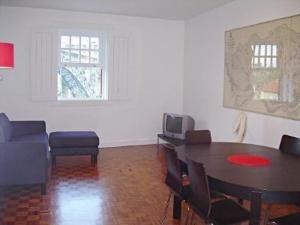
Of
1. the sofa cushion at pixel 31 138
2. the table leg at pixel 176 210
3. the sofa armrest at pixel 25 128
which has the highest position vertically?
the sofa armrest at pixel 25 128

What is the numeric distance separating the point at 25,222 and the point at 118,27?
441cm

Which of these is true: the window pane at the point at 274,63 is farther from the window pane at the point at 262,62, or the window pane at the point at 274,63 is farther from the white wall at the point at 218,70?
the white wall at the point at 218,70

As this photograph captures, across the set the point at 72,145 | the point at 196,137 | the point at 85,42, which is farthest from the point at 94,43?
the point at 196,137

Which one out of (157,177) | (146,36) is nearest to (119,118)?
(146,36)

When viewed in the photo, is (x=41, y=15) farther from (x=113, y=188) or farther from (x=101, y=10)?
(x=113, y=188)

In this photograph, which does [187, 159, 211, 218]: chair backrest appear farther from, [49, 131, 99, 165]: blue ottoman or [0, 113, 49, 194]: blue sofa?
[49, 131, 99, 165]: blue ottoman

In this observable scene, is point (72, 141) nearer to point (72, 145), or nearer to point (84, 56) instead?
point (72, 145)

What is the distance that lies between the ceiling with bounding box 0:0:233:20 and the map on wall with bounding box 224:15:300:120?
2.54ft

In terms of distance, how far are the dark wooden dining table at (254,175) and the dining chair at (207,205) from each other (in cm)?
8

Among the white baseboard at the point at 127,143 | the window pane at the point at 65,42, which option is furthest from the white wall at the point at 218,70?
the window pane at the point at 65,42

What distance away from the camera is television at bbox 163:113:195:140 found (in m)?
6.31

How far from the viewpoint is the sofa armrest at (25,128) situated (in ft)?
17.8

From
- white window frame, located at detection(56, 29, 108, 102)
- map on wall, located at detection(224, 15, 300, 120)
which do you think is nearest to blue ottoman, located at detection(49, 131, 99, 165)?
white window frame, located at detection(56, 29, 108, 102)

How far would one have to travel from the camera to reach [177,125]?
21.0 feet
